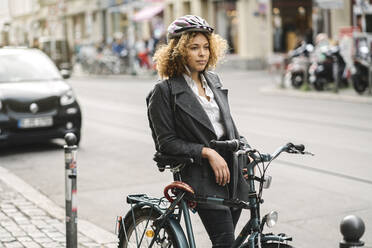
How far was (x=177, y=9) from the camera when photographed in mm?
41719

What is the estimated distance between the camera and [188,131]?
384 cm

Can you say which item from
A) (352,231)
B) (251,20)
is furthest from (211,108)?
(251,20)

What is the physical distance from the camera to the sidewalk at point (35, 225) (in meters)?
5.89

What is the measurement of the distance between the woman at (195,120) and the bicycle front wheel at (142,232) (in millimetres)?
303

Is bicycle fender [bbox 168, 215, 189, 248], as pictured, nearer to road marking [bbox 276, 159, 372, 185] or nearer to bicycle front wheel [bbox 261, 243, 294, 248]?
bicycle front wheel [bbox 261, 243, 294, 248]

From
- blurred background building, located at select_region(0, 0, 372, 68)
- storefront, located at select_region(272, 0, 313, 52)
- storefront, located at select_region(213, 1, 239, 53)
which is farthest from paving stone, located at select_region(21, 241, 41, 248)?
storefront, located at select_region(213, 1, 239, 53)

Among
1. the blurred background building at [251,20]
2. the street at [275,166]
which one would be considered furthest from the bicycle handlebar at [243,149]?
the blurred background building at [251,20]

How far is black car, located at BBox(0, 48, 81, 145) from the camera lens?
11070mm

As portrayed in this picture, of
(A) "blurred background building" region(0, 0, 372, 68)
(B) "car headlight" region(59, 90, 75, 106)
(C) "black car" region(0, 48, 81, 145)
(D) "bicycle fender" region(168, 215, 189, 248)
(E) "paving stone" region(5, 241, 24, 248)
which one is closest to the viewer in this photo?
(D) "bicycle fender" region(168, 215, 189, 248)

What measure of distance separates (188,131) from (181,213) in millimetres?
505

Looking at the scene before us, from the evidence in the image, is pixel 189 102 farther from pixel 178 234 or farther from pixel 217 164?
pixel 178 234

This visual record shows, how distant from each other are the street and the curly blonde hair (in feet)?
7.42

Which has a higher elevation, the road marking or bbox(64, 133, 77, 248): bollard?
bbox(64, 133, 77, 248): bollard

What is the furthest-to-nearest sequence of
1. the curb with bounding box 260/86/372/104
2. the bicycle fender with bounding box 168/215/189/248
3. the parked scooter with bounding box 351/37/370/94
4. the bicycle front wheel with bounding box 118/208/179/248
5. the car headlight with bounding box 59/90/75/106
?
the parked scooter with bounding box 351/37/370/94 → the curb with bounding box 260/86/372/104 → the car headlight with bounding box 59/90/75/106 → the bicycle front wheel with bounding box 118/208/179/248 → the bicycle fender with bounding box 168/215/189/248
